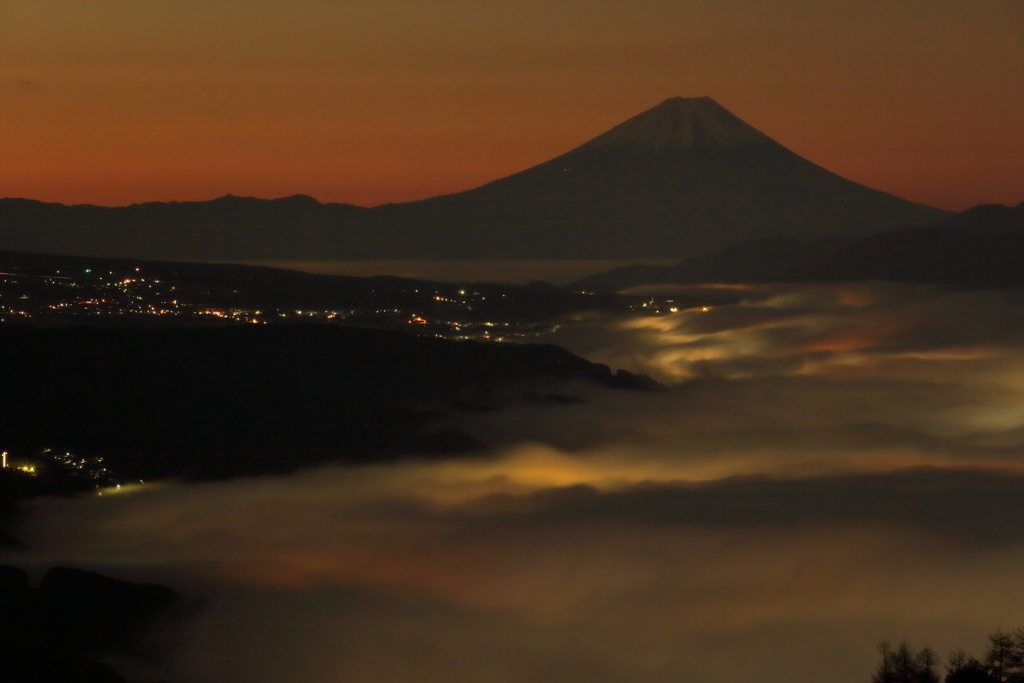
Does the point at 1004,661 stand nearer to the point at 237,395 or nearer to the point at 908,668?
the point at 908,668

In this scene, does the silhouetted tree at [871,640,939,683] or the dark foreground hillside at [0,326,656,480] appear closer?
the silhouetted tree at [871,640,939,683]

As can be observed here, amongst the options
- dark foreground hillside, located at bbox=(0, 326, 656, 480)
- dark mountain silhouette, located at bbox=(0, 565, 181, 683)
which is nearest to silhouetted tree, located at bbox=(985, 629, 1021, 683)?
dark mountain silhouette, located at bbox=(0, 565, 181, 683)

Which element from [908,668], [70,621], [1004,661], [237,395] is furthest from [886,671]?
[237,395]

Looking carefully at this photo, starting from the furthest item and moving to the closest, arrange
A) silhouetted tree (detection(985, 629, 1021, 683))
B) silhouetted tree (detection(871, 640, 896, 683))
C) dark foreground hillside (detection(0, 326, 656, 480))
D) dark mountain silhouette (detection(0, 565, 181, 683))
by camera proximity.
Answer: dark foreground hillside (detection(0, 326, 656, 480)), dark mountain silhouette (detection(0, 565, 181, 683)), silhouetted tree (detection(985, 629, 1021, 683)), silhouetted tree (detection(871, 640, 896, 683))

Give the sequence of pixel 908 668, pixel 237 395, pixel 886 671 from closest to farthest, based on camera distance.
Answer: pixel 886 671, pixel 908 668, pixel 237 395

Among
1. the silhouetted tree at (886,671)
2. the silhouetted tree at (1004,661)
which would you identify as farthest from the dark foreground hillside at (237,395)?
the silhouetted tree at (1004,661)

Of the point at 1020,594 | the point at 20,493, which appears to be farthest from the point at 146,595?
the point at 1020,594

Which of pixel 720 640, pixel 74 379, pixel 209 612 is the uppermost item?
pixel 74 379

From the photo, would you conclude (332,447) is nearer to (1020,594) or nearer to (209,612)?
(209,612)

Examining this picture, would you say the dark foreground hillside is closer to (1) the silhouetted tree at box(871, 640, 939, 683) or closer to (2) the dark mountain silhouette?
(2) the dark mountain silhouette
